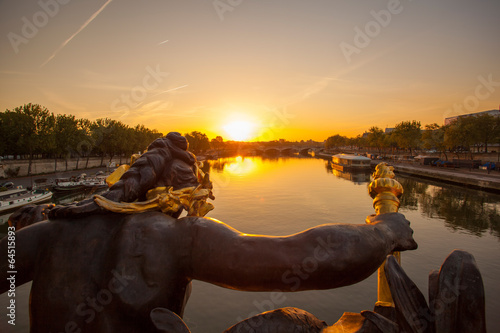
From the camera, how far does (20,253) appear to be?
181cm

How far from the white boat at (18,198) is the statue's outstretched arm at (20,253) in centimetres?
2336

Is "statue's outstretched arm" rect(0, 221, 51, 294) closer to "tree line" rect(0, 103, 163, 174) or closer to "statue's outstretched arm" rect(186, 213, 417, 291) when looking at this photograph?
"statue's outstretched arm" rect(186, 213, 417, 291)

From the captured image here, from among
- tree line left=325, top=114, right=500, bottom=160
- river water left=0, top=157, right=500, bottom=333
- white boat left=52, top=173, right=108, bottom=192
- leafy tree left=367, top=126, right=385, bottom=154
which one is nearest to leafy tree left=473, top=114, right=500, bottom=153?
tree line left=325, top=114, right=500, bottom=160

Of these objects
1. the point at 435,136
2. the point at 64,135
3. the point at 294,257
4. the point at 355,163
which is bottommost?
the point at 355,163

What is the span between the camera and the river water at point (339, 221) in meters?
9.82

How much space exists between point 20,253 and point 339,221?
20.4 meters

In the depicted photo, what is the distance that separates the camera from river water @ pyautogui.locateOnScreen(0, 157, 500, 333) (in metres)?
9.82

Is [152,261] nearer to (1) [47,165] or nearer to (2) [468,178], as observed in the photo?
(2) [468,178]

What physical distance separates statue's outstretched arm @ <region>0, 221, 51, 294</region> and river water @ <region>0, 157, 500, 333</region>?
816 centimetres

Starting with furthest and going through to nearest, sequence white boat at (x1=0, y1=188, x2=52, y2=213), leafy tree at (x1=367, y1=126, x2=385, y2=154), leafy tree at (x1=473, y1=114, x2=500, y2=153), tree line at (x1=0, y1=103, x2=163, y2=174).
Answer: leafy tree at (x1=367, y1=126, x2=385, y2=154) < leafy tree at (x1=473, y1=114, x2=500, y2=153) < tree line at (x1=0, y1=103, x2=163, y2=174) < white boat at (x1=0, y1=188, x2=52, y2=213)

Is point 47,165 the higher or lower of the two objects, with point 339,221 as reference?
higher

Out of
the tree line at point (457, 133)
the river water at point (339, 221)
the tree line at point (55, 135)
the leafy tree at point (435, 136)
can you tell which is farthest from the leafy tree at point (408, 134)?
the tree line at point (55, 135)

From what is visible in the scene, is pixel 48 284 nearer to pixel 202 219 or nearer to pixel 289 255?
pixel 202 219

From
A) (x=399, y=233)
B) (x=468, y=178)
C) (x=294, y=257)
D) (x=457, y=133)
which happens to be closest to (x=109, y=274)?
(x=294, y=257)
